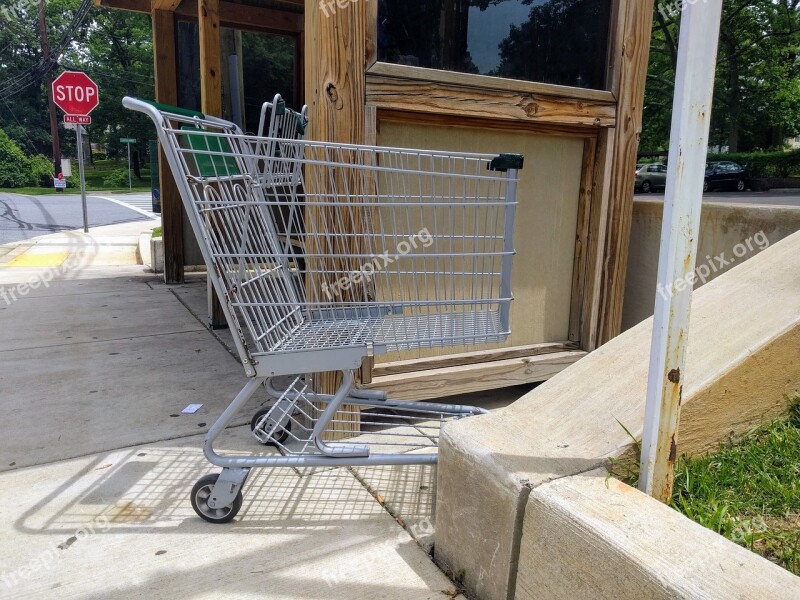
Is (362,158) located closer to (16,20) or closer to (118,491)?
(118,491)

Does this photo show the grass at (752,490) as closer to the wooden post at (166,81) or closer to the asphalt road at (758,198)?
the wooden post at (166,81)

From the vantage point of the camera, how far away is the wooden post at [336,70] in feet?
8.95

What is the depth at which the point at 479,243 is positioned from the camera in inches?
134

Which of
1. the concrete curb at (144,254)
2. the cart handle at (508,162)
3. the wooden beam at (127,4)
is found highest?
the wooden beam at (127,4)

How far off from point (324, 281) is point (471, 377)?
1151 mm

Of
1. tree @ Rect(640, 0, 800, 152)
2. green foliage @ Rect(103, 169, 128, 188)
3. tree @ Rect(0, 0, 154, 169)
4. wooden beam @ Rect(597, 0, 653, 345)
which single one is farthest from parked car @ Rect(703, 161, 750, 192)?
tree @ Rect(0, 0, 154, 169)

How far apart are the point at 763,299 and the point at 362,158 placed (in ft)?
6.17

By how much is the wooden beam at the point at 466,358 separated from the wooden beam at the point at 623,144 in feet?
1.08

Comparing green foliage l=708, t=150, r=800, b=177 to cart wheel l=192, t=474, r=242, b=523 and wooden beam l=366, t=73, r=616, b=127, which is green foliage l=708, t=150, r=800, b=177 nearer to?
wooden beam l=366, t=73, r=616, b=127

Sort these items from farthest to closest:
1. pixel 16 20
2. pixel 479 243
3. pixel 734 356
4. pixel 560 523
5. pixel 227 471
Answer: pixel 16 20
pixel 479 243
pixel 227 471
pixel 734 356
pixel 560 523

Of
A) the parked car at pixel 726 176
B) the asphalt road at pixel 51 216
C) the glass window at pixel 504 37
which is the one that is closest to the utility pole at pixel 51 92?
the asphalt road at pixel 51 216

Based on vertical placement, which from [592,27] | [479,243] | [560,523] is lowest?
[560,523]

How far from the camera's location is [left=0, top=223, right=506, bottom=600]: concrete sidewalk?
198 cm

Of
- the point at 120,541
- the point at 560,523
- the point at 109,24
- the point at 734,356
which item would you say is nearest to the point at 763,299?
the point at 734,356
